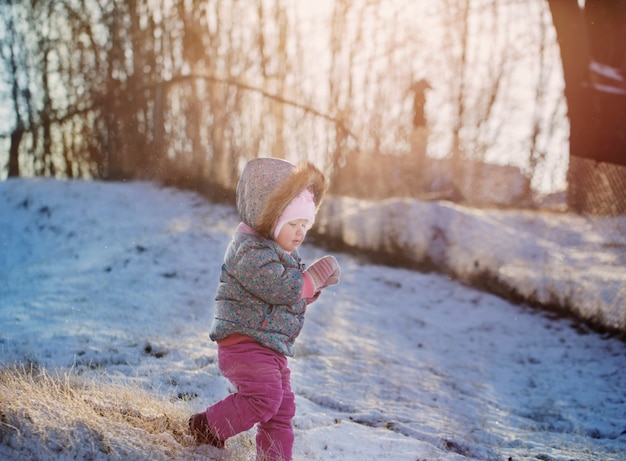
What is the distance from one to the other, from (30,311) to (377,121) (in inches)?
364

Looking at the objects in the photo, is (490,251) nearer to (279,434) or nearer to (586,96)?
(586,96)

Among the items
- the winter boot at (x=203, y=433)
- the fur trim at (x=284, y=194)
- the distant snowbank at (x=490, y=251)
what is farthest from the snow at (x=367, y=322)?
the fur trim at (x=284, y=194)

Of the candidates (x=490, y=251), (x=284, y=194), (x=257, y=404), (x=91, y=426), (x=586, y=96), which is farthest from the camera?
(x=490, y=251)

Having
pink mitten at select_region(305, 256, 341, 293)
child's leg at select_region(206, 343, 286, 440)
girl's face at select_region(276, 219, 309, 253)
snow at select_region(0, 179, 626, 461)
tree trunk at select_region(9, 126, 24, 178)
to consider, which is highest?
tree trunk at select_region(9, 126, 24, 178)

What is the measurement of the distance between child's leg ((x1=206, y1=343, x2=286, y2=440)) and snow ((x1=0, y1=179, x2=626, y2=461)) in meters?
0.52

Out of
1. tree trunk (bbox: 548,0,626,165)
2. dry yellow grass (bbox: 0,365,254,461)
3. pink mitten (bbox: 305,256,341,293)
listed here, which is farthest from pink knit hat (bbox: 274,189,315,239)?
tree trunk (bbox: 548,0,626,165)

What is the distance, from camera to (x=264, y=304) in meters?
2.87

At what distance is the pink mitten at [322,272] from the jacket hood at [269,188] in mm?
248

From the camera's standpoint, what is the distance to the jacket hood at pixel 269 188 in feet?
9.40

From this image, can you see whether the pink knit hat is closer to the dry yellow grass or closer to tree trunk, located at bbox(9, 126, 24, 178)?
the dry yellow grass

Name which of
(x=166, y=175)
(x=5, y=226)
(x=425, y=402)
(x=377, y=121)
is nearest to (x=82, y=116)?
(x=166, y=175)

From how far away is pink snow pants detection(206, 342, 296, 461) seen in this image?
277 cm

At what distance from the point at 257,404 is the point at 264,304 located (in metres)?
0.42

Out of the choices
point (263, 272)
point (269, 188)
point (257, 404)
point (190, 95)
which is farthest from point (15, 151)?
point (257, 404)
